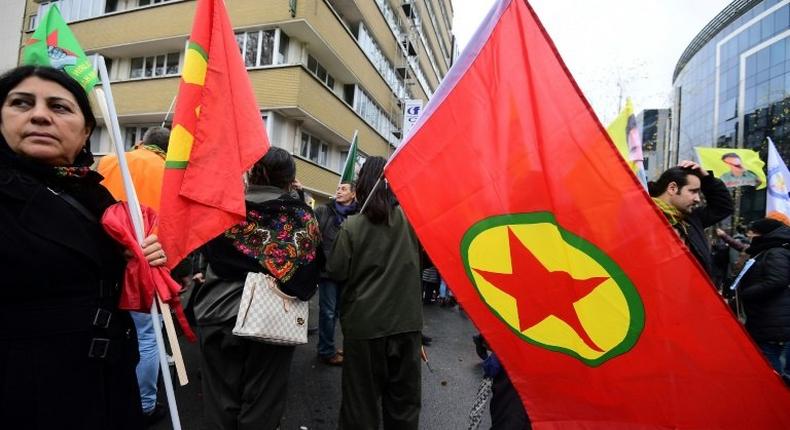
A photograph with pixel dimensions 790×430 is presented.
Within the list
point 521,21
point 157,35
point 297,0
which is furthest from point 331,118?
point 521,21

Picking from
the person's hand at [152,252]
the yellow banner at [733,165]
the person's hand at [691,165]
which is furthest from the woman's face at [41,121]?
the yellow banner at [733,165]

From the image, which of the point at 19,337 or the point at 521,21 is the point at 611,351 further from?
the point at 19,337

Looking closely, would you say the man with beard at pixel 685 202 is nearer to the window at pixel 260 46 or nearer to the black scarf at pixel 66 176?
the black scarf at pixel 66 176

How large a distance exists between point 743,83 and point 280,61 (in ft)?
130

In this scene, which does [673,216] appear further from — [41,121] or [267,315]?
[41,121]

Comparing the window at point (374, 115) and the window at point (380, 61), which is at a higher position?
the window at point (380, 61)

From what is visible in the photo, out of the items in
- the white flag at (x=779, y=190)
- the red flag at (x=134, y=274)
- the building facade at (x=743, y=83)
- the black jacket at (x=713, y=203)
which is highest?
the building facade at (x=743, y=83)

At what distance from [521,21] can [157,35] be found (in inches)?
681

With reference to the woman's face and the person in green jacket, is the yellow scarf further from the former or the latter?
the woman's face

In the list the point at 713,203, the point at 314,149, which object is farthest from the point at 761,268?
the point at 314,149

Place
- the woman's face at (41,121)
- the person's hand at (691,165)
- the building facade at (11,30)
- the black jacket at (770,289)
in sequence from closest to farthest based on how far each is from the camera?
the woman's face at (41,121), the person's hand at (691,165), the black jacket at (770,289), the building facade at (11,30)

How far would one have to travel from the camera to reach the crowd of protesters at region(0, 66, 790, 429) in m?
1.33

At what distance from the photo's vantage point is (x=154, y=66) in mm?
16484

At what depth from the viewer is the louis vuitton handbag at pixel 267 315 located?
218 centimetres
